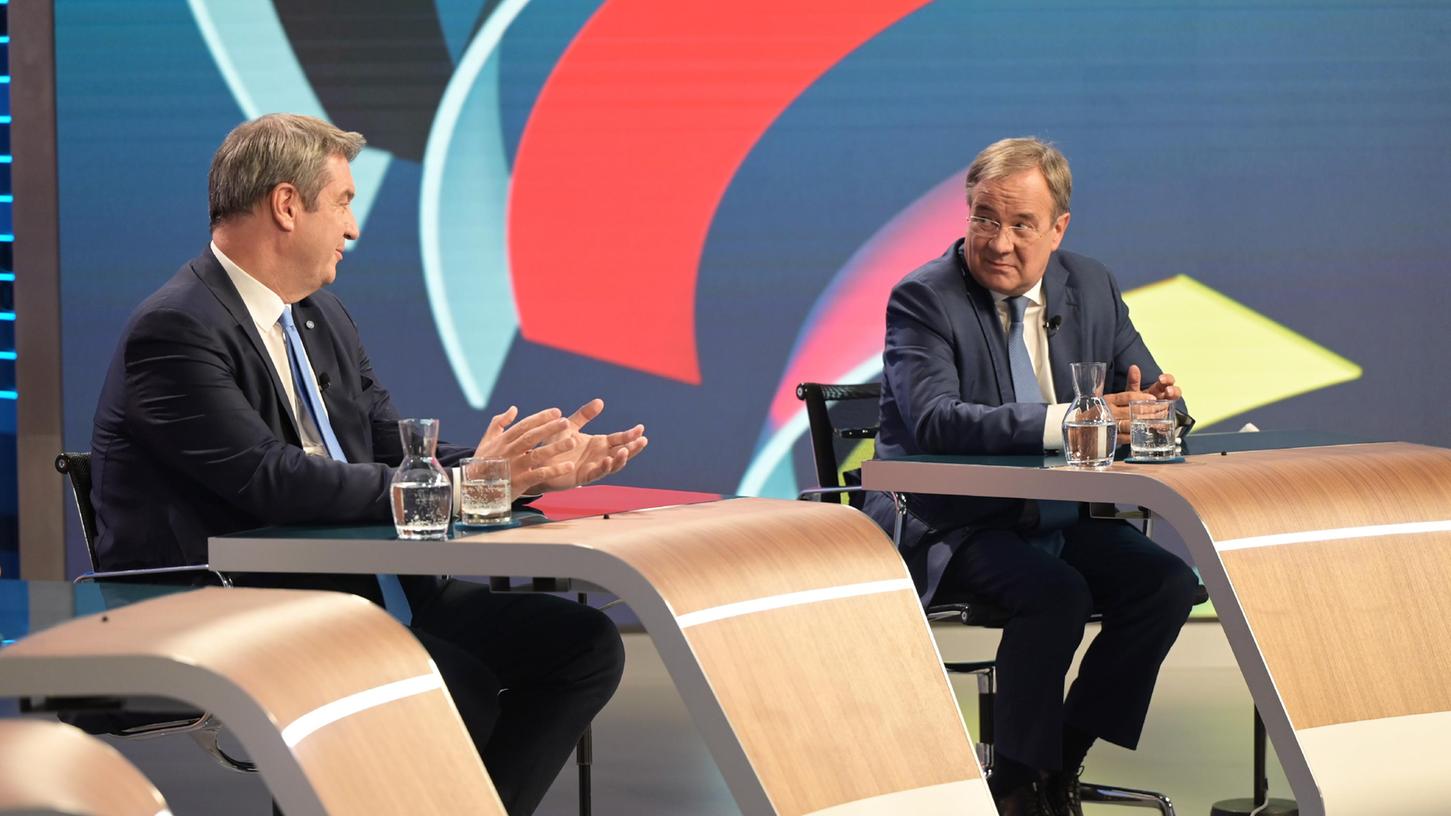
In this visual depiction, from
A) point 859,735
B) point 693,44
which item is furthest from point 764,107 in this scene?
point 859,735

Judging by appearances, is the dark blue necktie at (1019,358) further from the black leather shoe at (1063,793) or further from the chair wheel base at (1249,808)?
the chair wheel base at (1249,808)

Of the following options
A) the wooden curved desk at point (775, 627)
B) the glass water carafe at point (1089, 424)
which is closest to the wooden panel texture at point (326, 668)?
the wooden curved desk at point (775, 627)

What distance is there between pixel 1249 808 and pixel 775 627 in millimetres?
1665

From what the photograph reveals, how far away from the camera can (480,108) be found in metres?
4.89

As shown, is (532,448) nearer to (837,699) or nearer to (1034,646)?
(837,699)

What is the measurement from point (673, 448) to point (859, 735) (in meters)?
2.80

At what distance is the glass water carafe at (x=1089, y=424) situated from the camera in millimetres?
2668

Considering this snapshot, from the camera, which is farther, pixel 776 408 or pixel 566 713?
pixel 776 408

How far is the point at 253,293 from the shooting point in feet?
8.96

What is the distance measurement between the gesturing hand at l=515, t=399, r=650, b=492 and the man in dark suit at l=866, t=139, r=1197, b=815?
794mm

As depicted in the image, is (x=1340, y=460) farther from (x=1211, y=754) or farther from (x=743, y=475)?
(x=743, y=475)

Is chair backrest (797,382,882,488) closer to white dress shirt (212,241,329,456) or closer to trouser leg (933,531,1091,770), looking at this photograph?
trouser leg (933,531,1091,770)

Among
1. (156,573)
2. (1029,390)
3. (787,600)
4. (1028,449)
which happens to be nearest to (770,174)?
(1029,390)

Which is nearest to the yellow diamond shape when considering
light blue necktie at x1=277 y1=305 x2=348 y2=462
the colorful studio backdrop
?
the colorful studio backdrop
